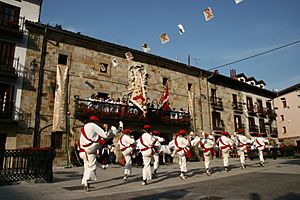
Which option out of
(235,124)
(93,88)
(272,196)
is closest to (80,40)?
(93,88)

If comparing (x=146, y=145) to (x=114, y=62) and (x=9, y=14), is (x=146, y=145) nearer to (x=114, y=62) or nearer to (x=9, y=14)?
(x=114, y=62)

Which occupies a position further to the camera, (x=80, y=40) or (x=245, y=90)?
(x=245, y=90)

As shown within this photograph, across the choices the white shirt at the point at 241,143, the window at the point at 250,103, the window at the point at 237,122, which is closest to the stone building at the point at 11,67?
the white shirt at the point at 241,143

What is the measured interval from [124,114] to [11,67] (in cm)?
812

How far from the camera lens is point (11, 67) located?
50.6 ft

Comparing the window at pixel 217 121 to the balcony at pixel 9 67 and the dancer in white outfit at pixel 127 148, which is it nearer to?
the dancer in white outfit at pixel 127 148

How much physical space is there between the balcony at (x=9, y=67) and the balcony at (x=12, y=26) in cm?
157

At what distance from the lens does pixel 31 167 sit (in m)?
8.77

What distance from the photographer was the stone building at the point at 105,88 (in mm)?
16312

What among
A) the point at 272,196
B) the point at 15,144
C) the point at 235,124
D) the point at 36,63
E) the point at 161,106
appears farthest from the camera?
the point at 235,124

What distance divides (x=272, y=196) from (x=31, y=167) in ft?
25.0

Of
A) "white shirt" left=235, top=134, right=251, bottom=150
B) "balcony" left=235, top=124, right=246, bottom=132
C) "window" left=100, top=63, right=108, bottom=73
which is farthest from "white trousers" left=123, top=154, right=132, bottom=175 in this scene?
"balcony" left=235, top=124, right=246, bottom=132

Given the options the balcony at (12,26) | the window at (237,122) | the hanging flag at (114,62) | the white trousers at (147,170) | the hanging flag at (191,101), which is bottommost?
the white trousers at (147,170)

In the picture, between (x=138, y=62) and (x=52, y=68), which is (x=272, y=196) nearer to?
(x=52, y=68)
